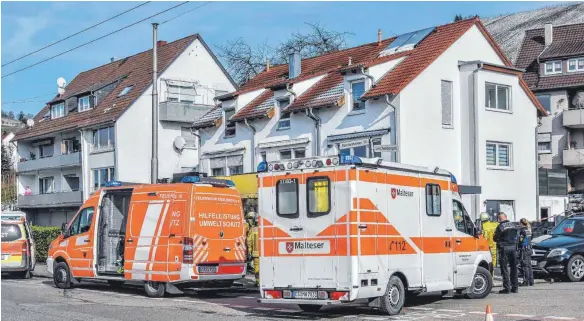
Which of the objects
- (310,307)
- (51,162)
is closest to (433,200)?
(310,307)

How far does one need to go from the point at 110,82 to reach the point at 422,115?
87.2ft

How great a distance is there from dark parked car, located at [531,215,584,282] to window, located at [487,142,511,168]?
41.2ft

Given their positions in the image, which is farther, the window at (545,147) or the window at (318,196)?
the window at (545,147)

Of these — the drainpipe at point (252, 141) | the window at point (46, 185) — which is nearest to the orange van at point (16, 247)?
the drainpipe at point (252, 141)

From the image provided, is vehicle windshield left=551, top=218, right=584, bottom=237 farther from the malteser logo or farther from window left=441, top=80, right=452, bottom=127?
window left=441, top=80, right=452, bottom=127

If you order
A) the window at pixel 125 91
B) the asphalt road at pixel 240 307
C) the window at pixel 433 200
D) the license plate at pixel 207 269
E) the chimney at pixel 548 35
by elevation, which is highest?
the chimney at pixel 548 35

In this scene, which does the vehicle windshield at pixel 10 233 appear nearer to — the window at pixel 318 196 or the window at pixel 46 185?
the window at pixel 318 196

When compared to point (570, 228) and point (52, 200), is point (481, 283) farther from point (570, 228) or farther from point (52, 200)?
point (52, 200)

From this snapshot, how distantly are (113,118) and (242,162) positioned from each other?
12.1m

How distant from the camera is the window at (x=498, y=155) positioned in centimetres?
3436

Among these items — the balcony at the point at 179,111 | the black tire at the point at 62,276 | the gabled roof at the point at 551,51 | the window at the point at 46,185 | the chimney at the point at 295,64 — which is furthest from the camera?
the window at the point at 46,185

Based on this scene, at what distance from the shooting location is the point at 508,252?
61.1 feet

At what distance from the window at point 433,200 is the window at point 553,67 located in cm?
4186

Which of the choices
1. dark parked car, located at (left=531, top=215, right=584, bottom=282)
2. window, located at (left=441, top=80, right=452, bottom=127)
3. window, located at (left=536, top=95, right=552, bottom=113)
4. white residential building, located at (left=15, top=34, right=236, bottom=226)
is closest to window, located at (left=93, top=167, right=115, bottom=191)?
white residential building, located at (left=15, top=34, right=236, bottom=226)
